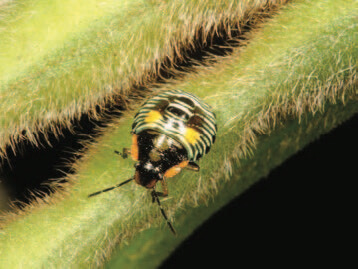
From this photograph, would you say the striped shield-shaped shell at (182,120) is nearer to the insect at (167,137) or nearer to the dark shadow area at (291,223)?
the insect at (167,137)

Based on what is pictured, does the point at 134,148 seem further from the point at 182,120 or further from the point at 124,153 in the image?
the point at 182,120

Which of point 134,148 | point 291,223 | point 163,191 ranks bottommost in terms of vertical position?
point 291,223

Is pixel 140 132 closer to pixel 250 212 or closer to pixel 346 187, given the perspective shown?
pixel 250 212

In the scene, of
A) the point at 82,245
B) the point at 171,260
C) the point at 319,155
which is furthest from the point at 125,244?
the point at 319,155

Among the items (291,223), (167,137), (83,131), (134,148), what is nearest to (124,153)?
(134,148)

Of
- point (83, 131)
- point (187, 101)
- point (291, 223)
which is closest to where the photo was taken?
point (187, 101)

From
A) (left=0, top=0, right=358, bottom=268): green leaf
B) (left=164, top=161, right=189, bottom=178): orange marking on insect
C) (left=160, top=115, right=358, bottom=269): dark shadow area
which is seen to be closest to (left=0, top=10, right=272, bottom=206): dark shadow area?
(left=0, top=0, right=358, bottom=268): green leaf
